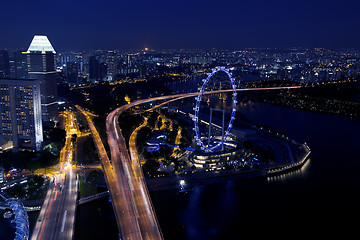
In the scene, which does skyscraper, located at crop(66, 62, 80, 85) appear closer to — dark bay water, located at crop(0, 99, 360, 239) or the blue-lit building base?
the blue-lit building base

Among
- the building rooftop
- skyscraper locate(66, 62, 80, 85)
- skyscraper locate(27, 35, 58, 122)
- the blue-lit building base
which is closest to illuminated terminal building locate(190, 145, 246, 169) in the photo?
the blue-lit building base

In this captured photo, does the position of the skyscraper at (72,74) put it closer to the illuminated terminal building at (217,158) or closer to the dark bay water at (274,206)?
the illuminated terminal building at (217,158)

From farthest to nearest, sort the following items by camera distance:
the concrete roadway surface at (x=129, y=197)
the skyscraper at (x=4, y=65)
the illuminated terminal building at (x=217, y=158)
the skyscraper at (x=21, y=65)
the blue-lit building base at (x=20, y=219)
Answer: the skyscraper at (x=4, y=65) < the skyscraper at (x=21, y=65) < the illuminated terminal building at (x=217, y=158) < the concrete roadway surface at (x=129, y=197) < the blue-lit building base at (x=20, y=219)

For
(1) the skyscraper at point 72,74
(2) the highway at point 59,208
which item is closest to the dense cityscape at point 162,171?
(2) the highway at point 59,208

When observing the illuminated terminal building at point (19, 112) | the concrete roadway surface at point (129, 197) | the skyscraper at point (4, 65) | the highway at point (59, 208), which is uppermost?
the skyscraper at point (4, 65)

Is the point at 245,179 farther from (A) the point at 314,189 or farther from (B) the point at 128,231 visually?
(B) the point at 128,231

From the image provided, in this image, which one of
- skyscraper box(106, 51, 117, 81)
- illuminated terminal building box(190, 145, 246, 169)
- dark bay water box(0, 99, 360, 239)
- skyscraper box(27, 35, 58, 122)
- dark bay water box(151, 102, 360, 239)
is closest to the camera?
dark bay water box(0, 99, 360, 239)

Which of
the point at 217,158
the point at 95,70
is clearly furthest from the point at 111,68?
the point at 217,158

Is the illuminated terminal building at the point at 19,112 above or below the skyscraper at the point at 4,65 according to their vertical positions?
below
